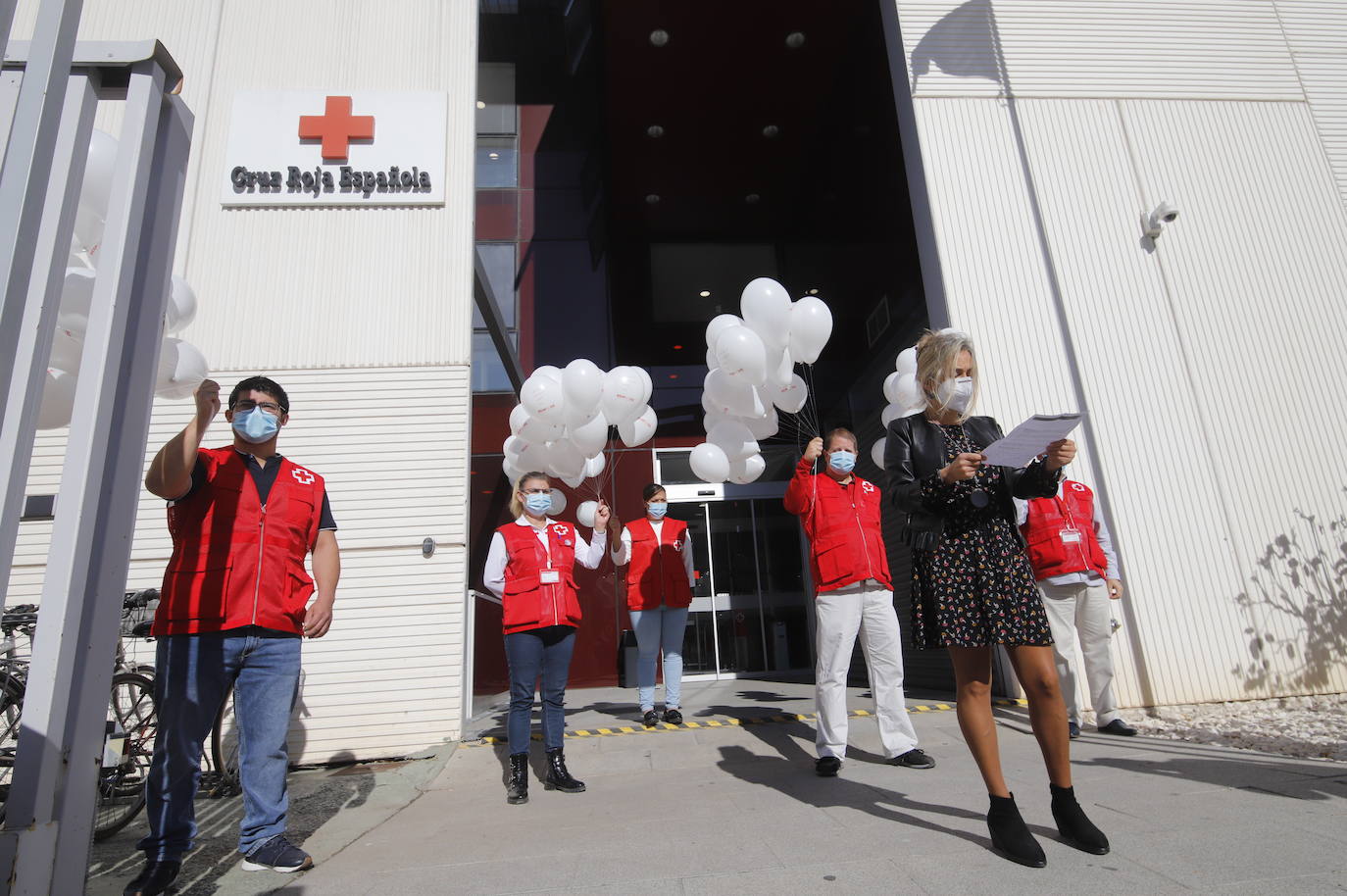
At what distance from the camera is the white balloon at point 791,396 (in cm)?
552

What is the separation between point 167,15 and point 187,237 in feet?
8.19

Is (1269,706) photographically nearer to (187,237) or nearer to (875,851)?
(875,851)

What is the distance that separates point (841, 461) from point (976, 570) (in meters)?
1.58

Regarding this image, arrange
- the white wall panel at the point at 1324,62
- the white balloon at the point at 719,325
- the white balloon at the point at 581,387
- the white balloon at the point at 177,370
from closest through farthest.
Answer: the white balloon at the point at 177,370, the white balloon at the point at 719,325, the white balloon at the point at 581,387, the white wall panel at the point at 1324,62

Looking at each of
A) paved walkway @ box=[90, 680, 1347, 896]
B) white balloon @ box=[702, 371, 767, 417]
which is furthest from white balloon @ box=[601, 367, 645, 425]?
paved walkway @ box=[90, 680, 1347, 896]

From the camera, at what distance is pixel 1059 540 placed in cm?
456

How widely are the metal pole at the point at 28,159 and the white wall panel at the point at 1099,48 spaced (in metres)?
Result: 6.90

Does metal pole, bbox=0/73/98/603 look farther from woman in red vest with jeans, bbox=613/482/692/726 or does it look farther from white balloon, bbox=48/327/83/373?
woman in red vest with jeans, bbox=613/482/692/726

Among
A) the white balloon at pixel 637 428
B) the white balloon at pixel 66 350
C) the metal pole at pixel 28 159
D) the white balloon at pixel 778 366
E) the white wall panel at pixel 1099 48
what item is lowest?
the metal pole at pixel 28 159

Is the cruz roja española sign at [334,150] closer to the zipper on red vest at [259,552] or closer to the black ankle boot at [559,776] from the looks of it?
the zipper on red vest at [259,552]

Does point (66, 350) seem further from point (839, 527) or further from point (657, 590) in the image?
point (657, 590)

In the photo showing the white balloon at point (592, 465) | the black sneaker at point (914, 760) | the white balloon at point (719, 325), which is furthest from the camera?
the white balloon at point (592, 465)

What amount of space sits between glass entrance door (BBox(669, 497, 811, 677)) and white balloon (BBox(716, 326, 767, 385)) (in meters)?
5.38

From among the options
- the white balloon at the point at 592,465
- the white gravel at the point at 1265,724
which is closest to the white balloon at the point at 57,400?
the white balloon at the point at 592,465
